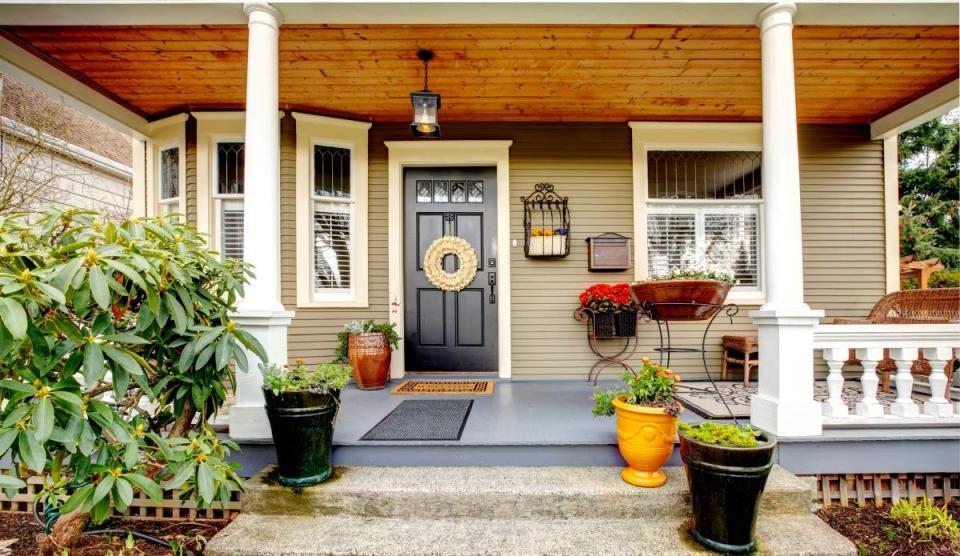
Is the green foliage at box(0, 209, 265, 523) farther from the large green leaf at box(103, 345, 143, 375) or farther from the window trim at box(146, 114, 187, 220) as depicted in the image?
the window trim at box(146, 114, 187, 220)

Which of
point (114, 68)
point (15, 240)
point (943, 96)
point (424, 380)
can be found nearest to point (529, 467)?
point (424, 380)

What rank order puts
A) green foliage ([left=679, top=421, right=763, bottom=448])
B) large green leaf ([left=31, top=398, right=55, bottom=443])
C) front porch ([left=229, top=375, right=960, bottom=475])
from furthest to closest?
1. front porch ([left=229, top=375, right=960, bottom=475])
2. green foliage ([left=679, top=421, right=763, bottom=448])
3. large green leaf ([left=31, top=398, right=55, bottom=443])

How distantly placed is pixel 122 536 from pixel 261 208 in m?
1.75

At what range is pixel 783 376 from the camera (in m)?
2.38

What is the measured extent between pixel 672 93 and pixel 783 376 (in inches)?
98.8

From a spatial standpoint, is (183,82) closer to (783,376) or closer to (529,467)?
(529,467)

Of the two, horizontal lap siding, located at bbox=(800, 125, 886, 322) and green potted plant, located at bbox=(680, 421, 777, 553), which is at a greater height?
horizontal lap siding, located at bbox=(800, 125, 886, 322)

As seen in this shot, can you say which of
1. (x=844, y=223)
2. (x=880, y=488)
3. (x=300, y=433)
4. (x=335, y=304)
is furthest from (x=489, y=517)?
(x=844, y=223)

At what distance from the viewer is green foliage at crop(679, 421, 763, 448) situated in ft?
6.03

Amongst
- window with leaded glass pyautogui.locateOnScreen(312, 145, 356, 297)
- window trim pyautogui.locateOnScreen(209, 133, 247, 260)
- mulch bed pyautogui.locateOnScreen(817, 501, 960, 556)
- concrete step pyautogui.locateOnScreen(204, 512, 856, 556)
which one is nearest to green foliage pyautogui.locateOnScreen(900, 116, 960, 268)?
mulch bed pyautogui.locateOnScreen(817, 501, 960, 556)

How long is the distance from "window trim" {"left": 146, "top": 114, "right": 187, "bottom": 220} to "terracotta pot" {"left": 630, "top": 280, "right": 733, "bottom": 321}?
3.98 m

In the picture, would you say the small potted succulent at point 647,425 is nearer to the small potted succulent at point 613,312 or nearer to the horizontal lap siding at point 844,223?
the small potted succulent at point 613,312

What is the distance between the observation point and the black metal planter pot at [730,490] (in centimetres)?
179

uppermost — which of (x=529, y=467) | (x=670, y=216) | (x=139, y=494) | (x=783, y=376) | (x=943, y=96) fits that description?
(x=943, y=96)
